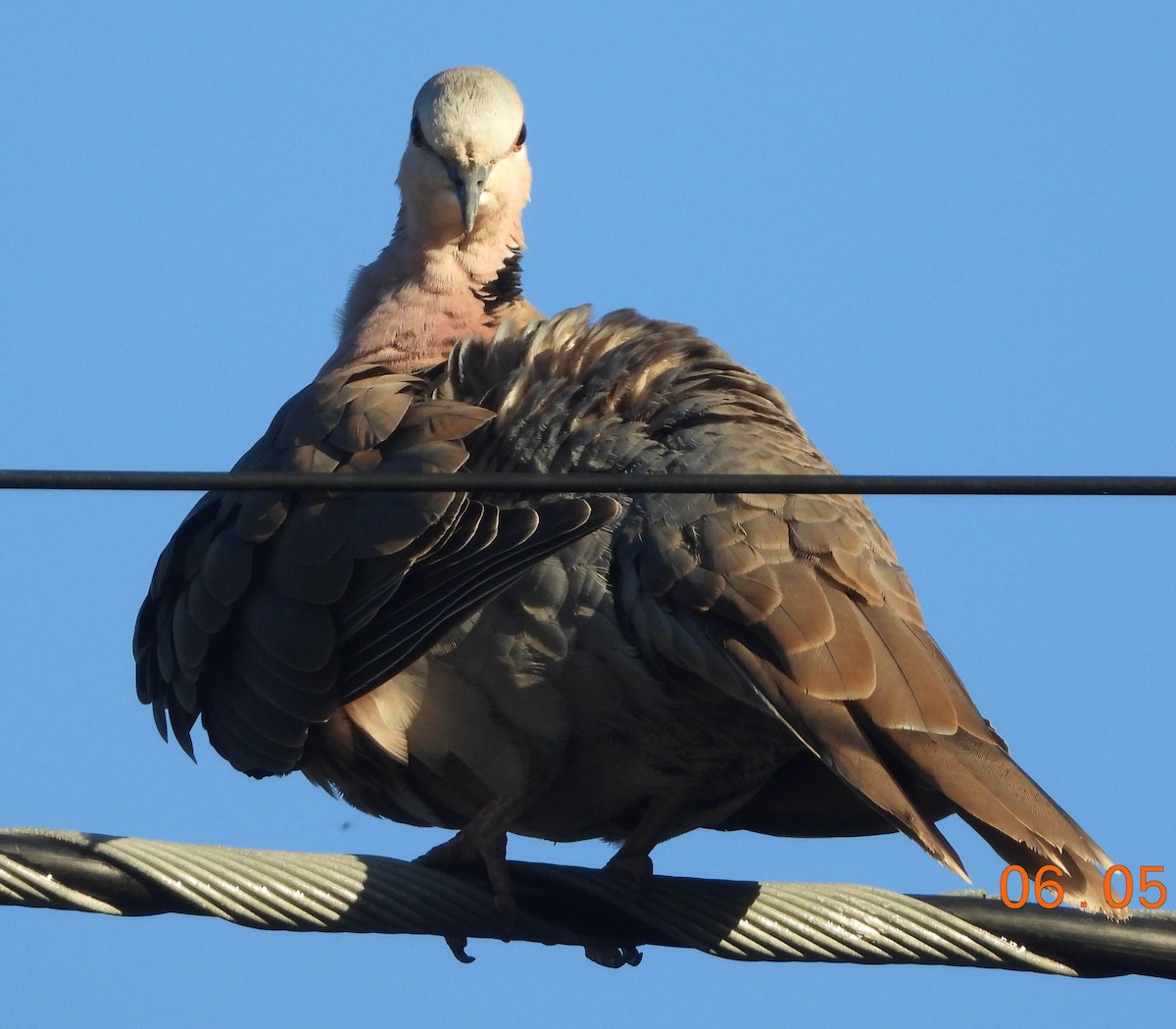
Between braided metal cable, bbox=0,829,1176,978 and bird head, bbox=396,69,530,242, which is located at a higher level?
bird head, bbox=396,69,530,242

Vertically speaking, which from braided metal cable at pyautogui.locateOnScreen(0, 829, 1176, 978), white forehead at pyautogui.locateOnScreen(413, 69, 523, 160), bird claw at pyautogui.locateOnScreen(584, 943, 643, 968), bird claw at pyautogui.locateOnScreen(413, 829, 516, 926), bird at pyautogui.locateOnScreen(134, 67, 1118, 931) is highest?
white forehead at pyautogui.locateOnScreen(413, 69, 523, 160)

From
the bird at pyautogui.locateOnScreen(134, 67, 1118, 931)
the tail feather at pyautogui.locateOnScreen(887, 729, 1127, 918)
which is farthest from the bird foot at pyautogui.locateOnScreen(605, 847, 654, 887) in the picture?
the tail feather at pyautogui.locateOnScreen(887, 729, 1127, 918)

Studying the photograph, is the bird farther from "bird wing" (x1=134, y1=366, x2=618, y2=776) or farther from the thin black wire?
the thin black wire

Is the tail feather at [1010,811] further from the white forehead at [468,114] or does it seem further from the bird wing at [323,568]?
the white forehead at [468,114]

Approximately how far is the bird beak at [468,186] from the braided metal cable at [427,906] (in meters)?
2.64

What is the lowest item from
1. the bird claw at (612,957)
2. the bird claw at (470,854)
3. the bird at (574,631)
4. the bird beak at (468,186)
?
the bird claw at (612,957)

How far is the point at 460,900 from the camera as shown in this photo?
402 cm

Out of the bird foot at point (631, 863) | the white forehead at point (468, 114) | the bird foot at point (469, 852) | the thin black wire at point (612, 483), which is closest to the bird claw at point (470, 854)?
the bird foot at point (469, 852)

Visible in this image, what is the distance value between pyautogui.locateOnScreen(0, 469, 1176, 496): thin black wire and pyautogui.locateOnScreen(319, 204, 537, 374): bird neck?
2316 millimetres

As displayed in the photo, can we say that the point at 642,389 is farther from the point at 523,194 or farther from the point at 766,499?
the point at 523,194

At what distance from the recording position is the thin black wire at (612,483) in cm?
333

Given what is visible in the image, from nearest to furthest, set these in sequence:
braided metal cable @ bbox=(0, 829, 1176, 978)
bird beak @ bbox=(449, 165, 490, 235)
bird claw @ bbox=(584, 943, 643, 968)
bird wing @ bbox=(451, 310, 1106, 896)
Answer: braided metal cable @ bbox=(0, 829, 1176, 978) < bird wing @ bbox=(451, 310, 1106, 896) < bird claw @ bbox=(584, 943, 643, 968) < bird beak @ bbox=(449, 165, 490, 235)

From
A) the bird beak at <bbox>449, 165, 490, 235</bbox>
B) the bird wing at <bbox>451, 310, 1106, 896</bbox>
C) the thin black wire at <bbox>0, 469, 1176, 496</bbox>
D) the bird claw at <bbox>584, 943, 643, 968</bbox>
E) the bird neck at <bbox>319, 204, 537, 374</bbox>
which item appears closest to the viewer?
the thin black wire at <bbox>0, 469, 1176, 496</bbox>

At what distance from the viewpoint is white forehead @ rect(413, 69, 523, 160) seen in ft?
20.7
